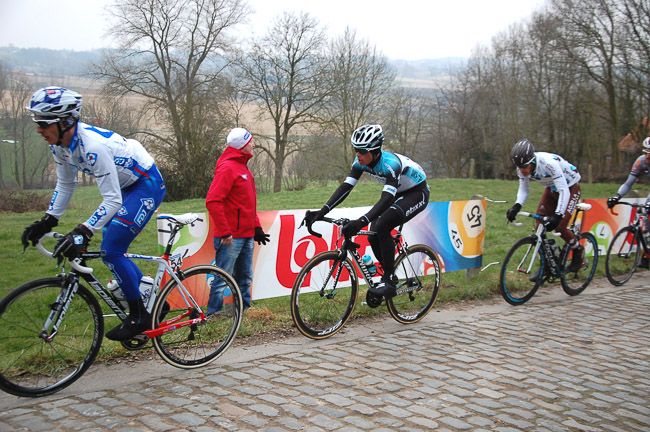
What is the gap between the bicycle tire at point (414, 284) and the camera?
6.79 meters

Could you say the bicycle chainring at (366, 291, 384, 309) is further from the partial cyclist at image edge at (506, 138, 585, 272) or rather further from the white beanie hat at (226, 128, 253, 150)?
the partial cyclist at image edge at (506, 138, 585, 272)

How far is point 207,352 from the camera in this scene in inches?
202

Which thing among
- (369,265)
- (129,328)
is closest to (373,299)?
(369,265)

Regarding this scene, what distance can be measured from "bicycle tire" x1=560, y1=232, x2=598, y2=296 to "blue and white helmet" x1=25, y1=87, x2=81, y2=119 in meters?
7.31

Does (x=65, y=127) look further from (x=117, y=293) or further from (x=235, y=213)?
(x=235, y=213)

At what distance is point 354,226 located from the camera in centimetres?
591

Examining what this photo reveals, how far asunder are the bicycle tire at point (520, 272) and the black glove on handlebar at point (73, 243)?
18.6ft

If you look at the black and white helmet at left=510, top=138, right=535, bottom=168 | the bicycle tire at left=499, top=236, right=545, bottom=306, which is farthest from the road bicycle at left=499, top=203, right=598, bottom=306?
the black and white helmet at left=510, top=138, right=535, bottom=168

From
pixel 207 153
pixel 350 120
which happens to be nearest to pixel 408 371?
pixel 207 153

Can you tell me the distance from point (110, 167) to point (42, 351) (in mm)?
1550

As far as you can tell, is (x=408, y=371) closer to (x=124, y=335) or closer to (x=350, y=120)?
(x=124, y=335)

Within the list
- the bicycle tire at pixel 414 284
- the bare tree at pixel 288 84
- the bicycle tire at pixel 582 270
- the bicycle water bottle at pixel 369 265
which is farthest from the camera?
the bare tree at pixel 288 84

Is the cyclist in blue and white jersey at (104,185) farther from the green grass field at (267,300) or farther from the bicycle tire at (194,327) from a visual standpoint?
the green grass field at (267,300)

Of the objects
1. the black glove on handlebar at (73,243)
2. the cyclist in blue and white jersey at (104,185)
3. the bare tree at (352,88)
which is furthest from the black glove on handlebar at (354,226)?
the bare tree at (352,88)
